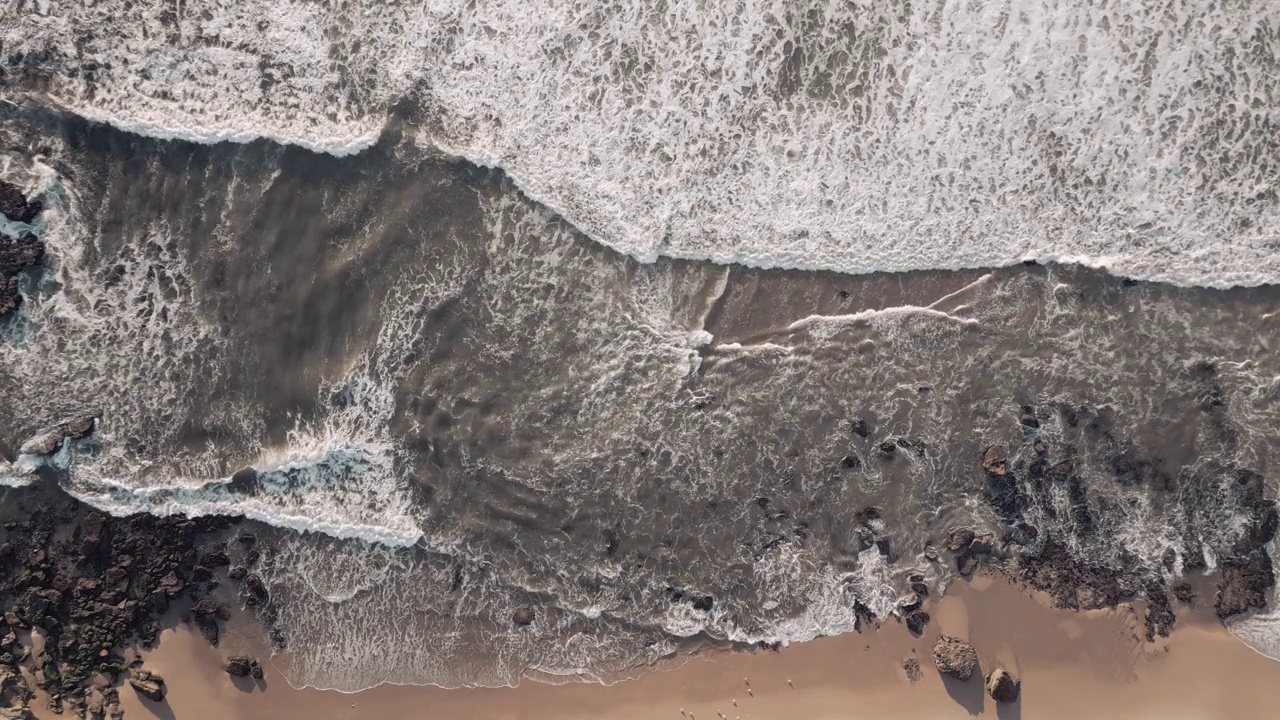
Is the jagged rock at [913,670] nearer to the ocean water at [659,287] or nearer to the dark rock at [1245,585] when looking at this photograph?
the ocean water at [659,287]

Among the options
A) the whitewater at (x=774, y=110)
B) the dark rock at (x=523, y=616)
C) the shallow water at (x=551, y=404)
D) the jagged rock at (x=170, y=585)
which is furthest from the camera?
the dark rock at (x=523, y=616)

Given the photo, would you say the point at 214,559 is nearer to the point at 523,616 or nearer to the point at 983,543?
the point at 523,616

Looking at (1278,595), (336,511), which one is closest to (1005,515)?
(1278,595)

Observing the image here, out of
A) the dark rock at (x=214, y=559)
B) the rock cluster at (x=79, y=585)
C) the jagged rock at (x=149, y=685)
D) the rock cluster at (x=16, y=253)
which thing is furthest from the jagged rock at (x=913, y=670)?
the rock cluster at (x=16, y=253)

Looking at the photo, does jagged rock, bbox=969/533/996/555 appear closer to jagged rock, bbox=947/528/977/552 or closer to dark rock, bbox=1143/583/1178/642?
jagged rock, bbox=947/528/977/552

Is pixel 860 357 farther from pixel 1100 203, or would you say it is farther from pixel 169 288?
pixel 169 288

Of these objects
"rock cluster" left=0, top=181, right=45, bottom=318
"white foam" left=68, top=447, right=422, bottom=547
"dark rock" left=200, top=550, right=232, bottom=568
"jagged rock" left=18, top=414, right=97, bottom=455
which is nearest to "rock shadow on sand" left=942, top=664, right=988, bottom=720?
"white foam" left=68, top=447, right=422, bottom=547
